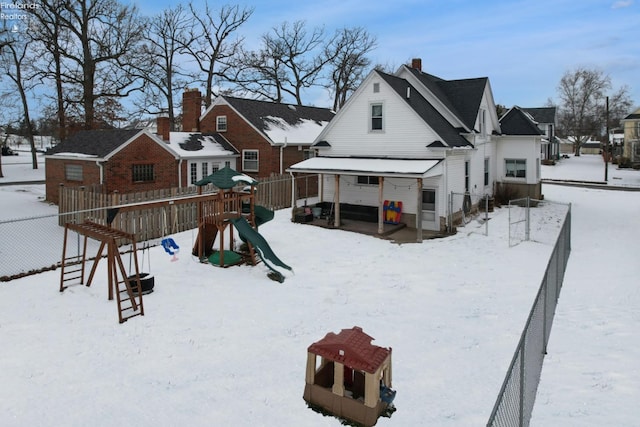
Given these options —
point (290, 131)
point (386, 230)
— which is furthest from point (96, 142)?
point (386, 230)

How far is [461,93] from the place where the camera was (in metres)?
25.4

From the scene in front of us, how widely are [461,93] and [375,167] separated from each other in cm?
927

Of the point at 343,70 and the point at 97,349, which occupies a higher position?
the point at 343,70

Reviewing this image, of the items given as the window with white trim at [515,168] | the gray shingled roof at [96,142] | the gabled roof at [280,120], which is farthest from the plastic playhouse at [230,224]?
the window with white trim at [515,168]

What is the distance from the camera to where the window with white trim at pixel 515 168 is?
92.6 feet

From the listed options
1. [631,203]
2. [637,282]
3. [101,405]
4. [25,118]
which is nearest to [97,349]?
[101,405]

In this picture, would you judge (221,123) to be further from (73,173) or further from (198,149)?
(73,173)

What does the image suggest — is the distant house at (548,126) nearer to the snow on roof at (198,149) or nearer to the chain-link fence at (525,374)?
the snow on roof at (198,149)

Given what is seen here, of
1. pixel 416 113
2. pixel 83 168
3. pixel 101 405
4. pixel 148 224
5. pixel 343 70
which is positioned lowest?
pixel 101 405

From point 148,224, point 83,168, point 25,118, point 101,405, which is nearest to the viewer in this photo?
point 101,405

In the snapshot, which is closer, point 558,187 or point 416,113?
point 416,113

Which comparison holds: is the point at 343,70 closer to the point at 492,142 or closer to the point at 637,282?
the point at 492,142

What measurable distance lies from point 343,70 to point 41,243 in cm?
4424

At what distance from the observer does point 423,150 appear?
66.2ft
